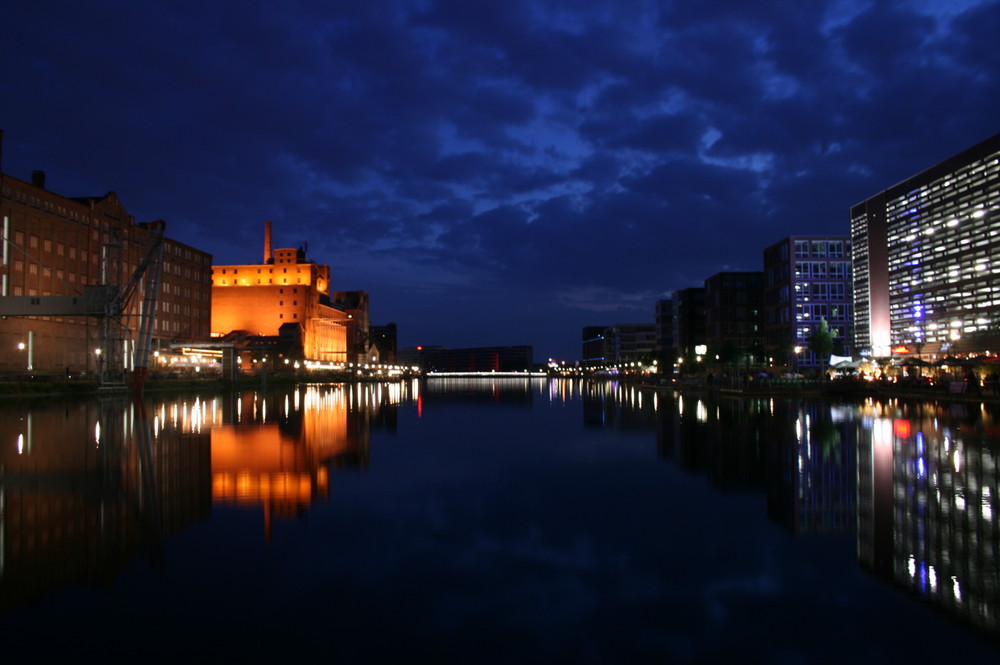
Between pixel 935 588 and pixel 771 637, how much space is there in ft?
9.11

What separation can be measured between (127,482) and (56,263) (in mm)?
80141

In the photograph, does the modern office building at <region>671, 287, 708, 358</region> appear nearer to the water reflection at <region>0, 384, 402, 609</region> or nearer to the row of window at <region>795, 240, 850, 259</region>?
the row of window at <region>795, 240, 850, 259</region>

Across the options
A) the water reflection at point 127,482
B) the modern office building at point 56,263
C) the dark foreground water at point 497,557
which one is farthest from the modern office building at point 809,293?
the water reflection at point 127,482

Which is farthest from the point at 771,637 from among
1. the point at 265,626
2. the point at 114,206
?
the point at 114,206

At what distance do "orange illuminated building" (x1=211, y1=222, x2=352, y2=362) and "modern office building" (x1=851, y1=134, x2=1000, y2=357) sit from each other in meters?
113

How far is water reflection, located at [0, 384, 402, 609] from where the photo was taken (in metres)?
8.68

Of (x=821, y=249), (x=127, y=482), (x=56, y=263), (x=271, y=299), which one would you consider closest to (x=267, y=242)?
(x=271, y=299)

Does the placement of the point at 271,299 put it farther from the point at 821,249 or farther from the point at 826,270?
the point at 826,270

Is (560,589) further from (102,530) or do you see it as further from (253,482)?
(253,482)

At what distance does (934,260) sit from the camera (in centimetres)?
8988

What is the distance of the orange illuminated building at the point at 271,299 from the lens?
154 meters

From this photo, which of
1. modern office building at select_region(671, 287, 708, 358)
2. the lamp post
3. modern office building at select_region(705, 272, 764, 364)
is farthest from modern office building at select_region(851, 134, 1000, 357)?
the lamp post

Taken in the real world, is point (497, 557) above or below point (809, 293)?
below

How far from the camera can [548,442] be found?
2422 centimetres
